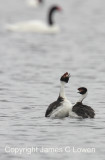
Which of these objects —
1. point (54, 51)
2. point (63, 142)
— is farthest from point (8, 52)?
point (63, 142)

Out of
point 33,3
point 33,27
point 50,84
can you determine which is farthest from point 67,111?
point 33,3

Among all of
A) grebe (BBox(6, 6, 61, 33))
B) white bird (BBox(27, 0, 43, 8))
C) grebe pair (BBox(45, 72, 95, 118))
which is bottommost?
grebe pair (BBox(45, 72, 95, 118))

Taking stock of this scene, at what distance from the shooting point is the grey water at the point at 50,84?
1295 centimetres

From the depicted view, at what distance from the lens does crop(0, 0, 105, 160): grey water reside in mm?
12945

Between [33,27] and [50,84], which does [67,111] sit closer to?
[50,84]

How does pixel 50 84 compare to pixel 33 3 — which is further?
pixel 33 3

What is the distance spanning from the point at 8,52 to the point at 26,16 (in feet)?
52.7

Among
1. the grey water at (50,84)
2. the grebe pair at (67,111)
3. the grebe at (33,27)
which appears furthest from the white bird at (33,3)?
the grebe pair at (67,111)

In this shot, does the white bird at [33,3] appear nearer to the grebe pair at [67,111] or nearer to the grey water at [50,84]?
the grey water at [50,84]

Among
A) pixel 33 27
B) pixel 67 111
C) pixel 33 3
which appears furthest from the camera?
pixel 33 3

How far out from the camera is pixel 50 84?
20281mm

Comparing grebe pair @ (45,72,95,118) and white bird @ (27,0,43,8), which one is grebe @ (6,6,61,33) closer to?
white bird @ (27,0,43,8)

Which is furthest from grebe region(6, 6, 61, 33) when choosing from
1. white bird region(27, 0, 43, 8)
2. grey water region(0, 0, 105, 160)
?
white bird region(27, 0, 43, 8)

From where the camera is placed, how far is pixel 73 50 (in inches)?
1120
